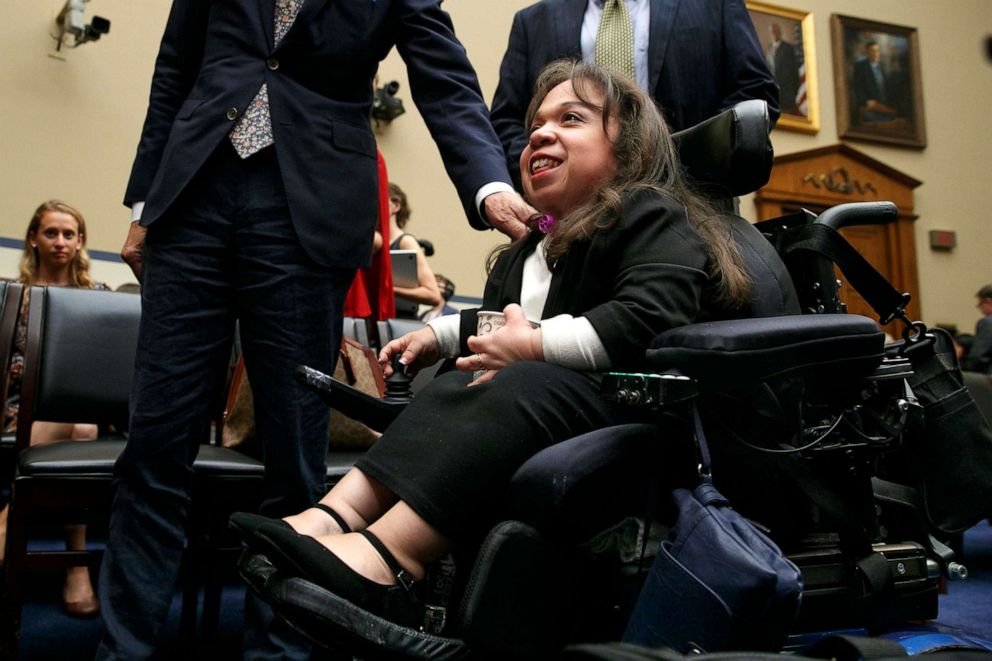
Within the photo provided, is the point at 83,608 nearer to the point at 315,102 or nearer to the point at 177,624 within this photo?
the point at 177,624

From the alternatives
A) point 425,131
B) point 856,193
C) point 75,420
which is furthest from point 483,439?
point 856,193

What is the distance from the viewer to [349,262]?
5.42ft

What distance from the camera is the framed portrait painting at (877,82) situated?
7.61 m

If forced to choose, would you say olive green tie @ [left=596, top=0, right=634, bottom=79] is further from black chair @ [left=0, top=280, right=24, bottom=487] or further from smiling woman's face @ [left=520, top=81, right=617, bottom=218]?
black chair @ [left=0, top=280, right=24, bottom=487]

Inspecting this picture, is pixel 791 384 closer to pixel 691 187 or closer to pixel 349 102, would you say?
pixel 691 187

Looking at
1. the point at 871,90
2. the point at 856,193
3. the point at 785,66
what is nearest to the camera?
the point at 785,66

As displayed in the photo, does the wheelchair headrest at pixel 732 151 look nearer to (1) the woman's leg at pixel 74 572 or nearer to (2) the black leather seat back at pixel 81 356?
(2) the black leather seat back at pixel 81 356

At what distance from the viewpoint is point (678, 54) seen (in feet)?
6.51

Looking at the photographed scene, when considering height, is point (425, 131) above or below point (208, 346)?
above

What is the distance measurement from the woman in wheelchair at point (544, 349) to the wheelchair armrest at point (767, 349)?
15 centimetres

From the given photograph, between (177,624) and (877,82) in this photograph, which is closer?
(177,624)

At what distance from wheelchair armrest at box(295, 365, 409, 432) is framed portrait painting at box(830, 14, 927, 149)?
283 inches

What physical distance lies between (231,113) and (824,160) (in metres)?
6.85

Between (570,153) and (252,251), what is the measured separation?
1.94 feet
